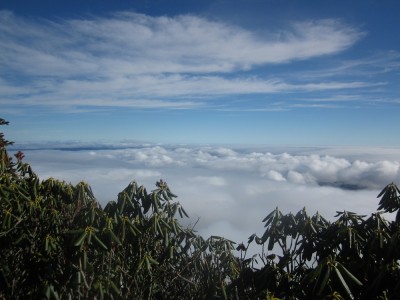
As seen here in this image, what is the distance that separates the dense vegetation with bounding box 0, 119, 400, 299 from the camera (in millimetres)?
3902

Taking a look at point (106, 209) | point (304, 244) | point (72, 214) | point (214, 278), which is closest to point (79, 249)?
point (106, 209)

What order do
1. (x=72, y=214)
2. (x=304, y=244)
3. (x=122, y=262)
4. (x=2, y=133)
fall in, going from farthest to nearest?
(x=2, y=133)
(x=72, y=214)
(x=122, y=262)
(x=304, y=244)

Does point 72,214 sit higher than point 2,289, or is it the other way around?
point 72,214

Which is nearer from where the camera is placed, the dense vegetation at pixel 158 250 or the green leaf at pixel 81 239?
the green leaf at pixel 81 239

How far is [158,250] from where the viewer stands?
17.7 ft

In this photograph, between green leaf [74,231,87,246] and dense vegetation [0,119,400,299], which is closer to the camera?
green leaf [74,231,87,246]

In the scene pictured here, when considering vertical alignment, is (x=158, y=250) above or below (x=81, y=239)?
below

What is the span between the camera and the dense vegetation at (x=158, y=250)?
12.8 ft

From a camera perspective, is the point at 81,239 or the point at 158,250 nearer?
the point at 81,239

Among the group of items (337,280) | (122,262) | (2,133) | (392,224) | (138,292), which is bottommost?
(138,292)

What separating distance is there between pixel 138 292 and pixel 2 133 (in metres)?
8.64

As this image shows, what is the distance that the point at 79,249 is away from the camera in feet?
13.4

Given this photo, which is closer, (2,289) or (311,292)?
(311,292)

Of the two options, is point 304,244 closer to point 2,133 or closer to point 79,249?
point 79,249
